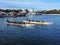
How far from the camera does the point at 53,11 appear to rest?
195m

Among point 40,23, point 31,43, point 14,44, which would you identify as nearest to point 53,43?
point 31,43

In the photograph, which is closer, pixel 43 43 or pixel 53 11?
pixel 43 43

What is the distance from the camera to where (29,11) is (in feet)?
597

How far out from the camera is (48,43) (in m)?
24.3

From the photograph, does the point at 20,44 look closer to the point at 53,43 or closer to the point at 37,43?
the point at 37,43

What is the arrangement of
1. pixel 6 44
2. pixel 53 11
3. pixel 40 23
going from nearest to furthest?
pixel 6 44 < pixel 40 23 < pixel 53 11

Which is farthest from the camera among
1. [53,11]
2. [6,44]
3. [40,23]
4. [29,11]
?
[53,11]

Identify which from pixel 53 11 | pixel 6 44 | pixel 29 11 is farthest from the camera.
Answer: pixel 53 11

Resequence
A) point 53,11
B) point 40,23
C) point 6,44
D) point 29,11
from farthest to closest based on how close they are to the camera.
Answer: point 53,11, point 29,11, point 40,23, point 6,44

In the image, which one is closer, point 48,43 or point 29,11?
point 48,43

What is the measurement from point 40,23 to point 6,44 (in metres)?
36.9

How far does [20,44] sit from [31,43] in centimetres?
151

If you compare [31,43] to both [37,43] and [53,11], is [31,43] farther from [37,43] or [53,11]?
[53,11]

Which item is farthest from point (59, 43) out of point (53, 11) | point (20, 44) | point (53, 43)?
point (53, 11)
